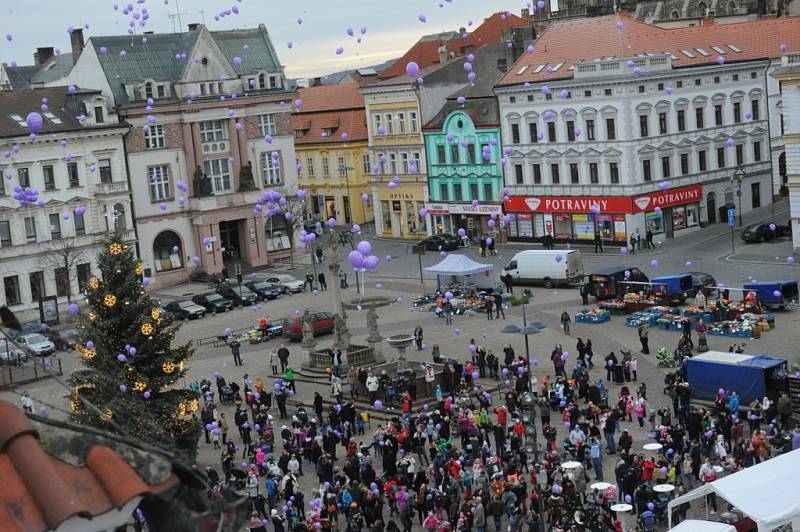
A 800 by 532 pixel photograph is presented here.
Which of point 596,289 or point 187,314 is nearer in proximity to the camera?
point 596,289

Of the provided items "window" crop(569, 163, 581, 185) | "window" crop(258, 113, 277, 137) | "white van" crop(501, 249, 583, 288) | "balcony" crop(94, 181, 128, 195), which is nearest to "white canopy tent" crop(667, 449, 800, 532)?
"white van" crop(501, 249, 583, 288)

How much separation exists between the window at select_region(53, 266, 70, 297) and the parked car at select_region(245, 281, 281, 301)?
862 cm

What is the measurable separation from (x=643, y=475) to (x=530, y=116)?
41.2m

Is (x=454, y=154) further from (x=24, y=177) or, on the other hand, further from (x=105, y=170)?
(x=24, y=177)

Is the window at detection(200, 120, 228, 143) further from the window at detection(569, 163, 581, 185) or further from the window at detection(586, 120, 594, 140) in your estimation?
the window at detection(586, 120, 594, 140)

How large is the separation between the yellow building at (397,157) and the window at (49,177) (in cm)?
1955

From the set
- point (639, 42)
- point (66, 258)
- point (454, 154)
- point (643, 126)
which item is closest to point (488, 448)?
point (66, 258)

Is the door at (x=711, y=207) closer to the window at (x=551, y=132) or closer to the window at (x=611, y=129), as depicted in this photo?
the window at (x=611, y=129)

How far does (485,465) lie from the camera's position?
27953 mm

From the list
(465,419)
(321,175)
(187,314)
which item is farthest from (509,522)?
(321,175)

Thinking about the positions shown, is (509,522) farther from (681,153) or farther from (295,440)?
(681,153)

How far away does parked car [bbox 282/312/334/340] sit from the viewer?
157ft

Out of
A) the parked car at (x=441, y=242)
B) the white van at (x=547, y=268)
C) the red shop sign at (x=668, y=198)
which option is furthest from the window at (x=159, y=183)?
the red shop sign at (x=668, y=198)

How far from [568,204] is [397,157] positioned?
47.8 ft
